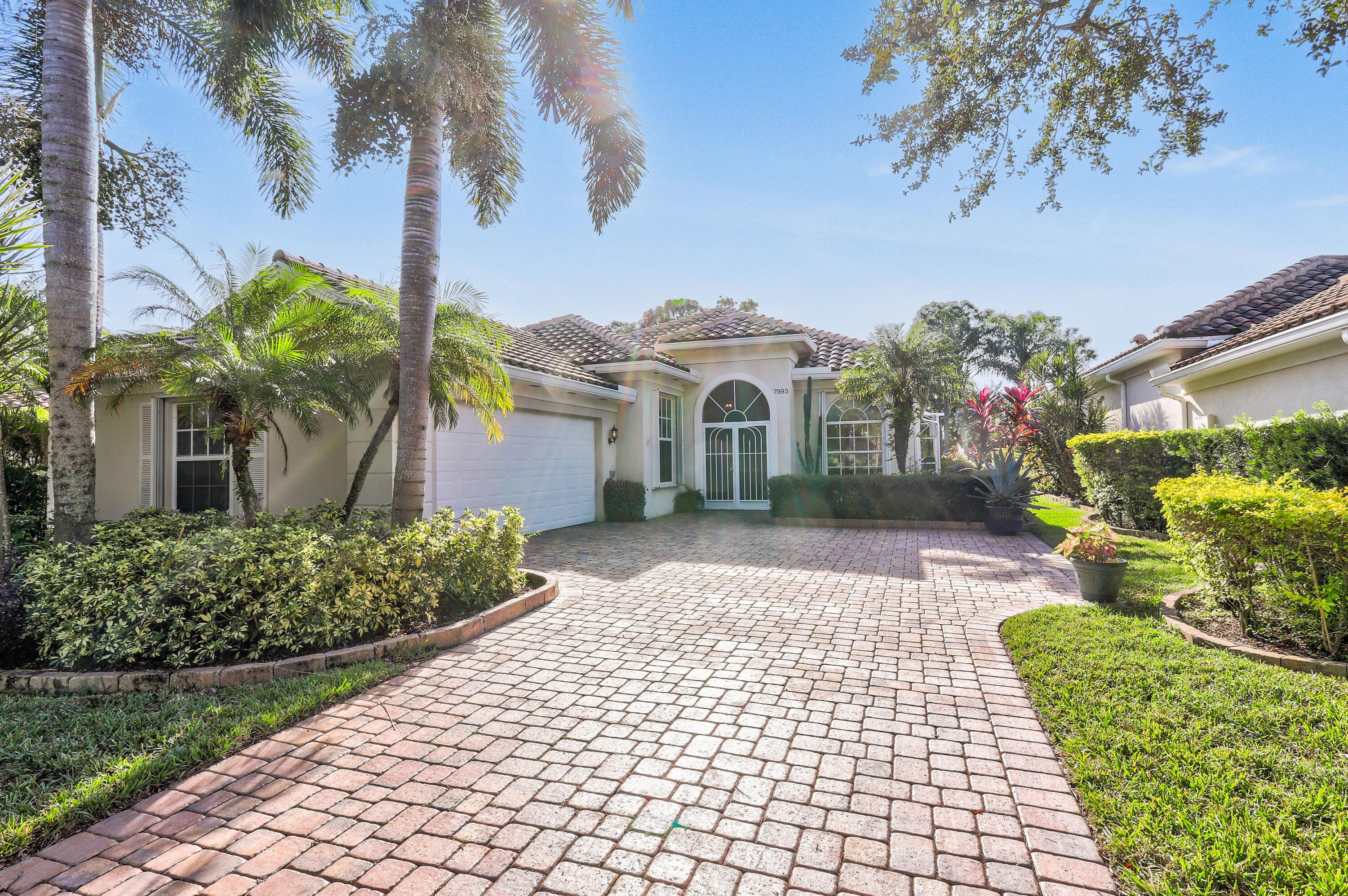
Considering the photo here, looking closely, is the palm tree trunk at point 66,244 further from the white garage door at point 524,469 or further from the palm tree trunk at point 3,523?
the white garage door at point 524,469

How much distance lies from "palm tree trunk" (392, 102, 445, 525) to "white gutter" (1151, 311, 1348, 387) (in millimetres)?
10804

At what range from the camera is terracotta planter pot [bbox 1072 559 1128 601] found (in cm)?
603

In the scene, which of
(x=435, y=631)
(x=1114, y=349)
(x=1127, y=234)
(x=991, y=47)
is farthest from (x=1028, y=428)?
(x=435, y=631)

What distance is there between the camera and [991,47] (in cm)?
775

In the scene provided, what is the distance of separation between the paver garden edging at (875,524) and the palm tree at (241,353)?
933cm

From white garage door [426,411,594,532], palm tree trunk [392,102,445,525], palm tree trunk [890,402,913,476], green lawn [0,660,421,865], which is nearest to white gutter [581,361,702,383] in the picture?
white garage door [426,411,594,532]

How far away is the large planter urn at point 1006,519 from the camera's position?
11.7 metres

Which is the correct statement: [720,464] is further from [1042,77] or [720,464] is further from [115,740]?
[115,740]

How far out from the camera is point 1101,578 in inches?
240

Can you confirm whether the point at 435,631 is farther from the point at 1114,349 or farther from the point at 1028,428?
the point at 1114,349

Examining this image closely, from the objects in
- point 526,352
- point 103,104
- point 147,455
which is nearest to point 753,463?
point 526,352

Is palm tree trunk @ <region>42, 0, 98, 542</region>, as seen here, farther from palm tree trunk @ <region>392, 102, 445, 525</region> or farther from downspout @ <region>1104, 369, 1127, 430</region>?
downspout @ <region>1104, 369, 1127, 430</region>

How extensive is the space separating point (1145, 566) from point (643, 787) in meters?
7.72

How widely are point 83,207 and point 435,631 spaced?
5.46m
